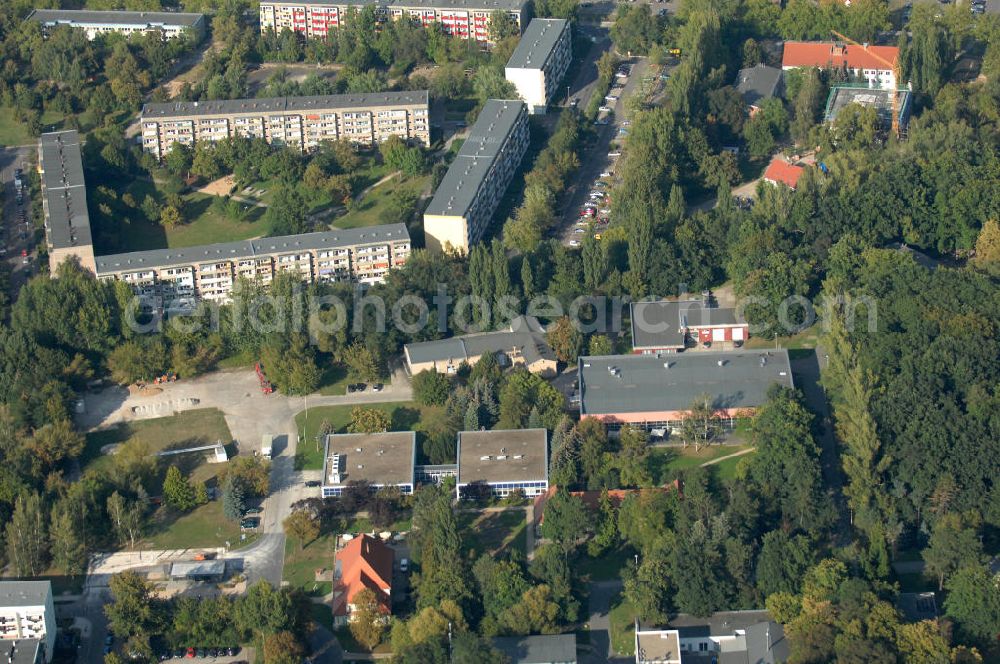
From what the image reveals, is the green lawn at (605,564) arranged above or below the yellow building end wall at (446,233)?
below

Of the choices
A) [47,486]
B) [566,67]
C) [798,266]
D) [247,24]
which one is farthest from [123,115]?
[798,266]

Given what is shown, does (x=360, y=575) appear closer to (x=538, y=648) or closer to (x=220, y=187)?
(x=538, y=648)

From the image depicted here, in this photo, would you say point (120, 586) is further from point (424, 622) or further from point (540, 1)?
point (540, 1)

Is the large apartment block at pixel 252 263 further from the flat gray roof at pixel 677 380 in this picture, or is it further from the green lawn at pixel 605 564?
the green lawn at pixel 605 564

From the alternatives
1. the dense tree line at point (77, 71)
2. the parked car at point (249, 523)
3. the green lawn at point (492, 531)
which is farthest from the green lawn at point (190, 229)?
the green lawn at point (492, 531)

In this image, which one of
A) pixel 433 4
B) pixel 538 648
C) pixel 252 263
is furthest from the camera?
pixel 433 4

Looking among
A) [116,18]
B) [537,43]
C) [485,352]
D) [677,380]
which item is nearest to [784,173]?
[677,380]
